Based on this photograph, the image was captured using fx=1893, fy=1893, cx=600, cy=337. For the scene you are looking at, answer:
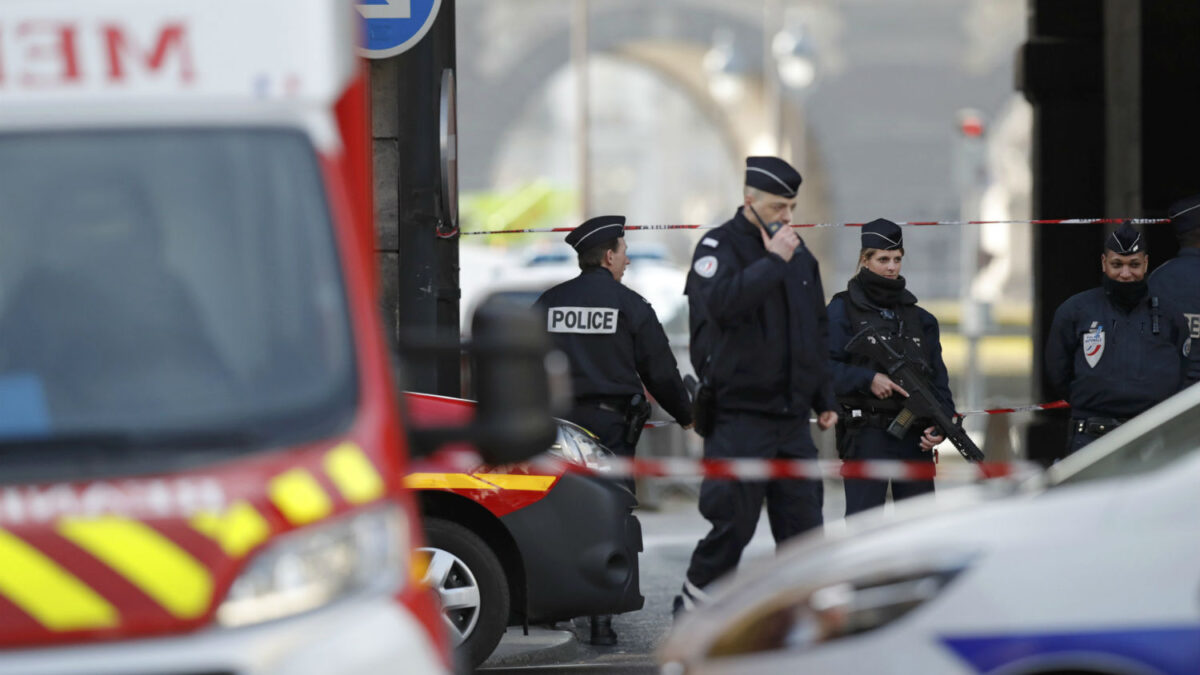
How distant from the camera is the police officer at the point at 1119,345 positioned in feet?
26.4

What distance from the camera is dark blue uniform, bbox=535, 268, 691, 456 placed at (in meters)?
8.18

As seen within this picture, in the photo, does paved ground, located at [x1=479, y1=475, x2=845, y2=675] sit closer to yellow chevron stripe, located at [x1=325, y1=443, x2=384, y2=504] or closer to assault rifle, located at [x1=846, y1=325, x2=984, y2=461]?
assault rifle, located at [x1=846, y1=325, x2=984, y2=461]

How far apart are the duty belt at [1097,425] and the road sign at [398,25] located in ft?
10.8

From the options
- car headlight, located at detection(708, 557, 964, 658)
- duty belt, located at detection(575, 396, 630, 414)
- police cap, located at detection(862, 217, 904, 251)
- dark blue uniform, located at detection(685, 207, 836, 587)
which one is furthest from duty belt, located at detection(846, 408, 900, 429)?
car headlight, located at detection(708, 557, 964, 658)

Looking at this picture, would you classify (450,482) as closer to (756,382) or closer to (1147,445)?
(756,382)

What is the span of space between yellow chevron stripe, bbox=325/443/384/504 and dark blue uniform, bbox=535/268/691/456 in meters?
4.45

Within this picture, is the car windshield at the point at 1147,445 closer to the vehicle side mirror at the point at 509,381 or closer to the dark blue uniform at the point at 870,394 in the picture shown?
the vehicle side mirror at the point at 509,381

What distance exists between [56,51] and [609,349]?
4.35m

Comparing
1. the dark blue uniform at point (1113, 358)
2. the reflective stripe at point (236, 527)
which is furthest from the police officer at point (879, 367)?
the reflective stripe at point (236, 527)

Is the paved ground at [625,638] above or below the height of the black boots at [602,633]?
below

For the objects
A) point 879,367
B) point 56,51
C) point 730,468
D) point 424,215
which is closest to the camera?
point 56,51

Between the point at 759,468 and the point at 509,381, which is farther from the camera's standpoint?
the point at 759,468

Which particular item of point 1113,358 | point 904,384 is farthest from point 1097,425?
point 904,384

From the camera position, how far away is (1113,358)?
26.6 feet
